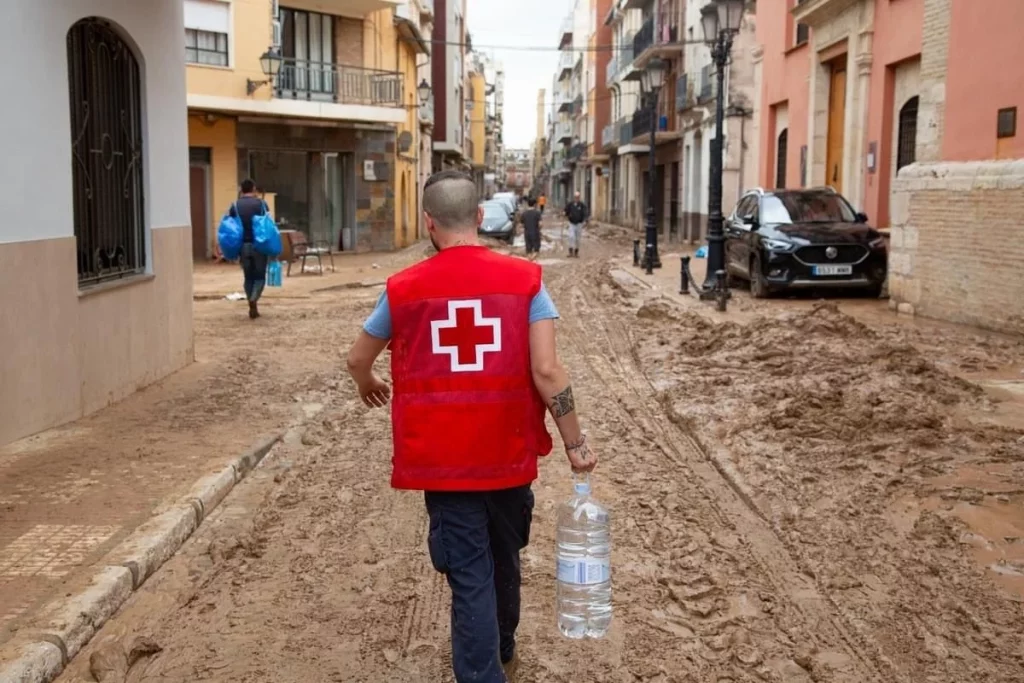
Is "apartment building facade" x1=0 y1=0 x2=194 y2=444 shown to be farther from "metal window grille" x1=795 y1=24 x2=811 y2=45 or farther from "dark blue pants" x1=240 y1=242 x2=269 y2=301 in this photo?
"metal window grille" x1=795 y1=24 x2=811 y2=45

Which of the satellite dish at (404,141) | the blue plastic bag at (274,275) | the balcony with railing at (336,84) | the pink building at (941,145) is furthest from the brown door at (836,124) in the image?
the satellite dish at (404,141)

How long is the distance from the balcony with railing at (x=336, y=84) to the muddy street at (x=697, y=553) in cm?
2092

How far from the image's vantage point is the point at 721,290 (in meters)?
15.6

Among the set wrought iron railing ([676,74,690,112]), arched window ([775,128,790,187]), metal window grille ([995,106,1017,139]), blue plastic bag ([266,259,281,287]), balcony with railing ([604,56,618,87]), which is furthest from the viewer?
balcony with railing ([604,56,618,87])

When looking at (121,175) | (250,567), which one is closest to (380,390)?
(250,567)

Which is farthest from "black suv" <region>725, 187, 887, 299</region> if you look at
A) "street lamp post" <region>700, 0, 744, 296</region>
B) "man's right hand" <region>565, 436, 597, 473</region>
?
"man's right hand" <region>565, 436, 597, 473</region>

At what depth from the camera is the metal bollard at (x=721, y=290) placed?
1528 cm

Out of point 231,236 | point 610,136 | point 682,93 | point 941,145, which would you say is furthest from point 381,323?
point 610,136

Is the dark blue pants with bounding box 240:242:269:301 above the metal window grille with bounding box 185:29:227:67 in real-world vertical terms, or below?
below

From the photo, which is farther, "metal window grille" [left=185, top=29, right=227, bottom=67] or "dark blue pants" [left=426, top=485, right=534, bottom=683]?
"metal window grille" [left=185, top=29, right=227, bottom=67]

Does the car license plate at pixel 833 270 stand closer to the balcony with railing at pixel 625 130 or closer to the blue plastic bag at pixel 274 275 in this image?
the blue plastic bag at pixel 274 275

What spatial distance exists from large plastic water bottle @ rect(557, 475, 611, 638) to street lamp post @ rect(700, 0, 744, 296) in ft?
40.7

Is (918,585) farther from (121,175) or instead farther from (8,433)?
(121,175)

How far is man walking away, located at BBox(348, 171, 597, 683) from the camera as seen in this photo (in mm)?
3396
